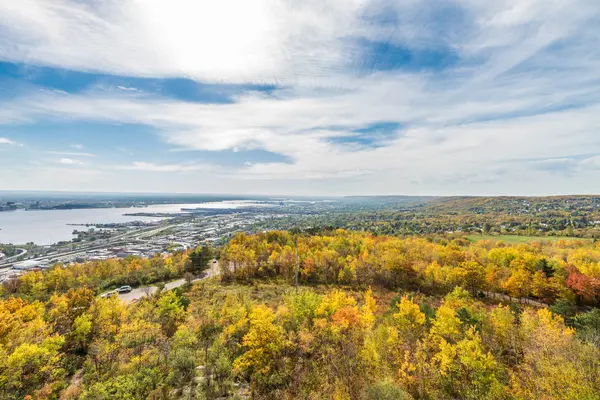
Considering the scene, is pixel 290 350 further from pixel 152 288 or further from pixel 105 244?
pixel 105 244

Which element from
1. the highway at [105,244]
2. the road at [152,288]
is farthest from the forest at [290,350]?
the highway at [105,244]

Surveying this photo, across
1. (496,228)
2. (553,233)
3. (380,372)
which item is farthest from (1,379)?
(496,228)

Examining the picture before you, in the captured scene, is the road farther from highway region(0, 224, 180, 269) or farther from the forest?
highway region(0, 224, 180, 269)

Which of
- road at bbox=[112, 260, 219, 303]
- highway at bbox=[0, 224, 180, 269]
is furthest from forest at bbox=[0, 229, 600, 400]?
highway at bbox=[0, 224, 180, 269]

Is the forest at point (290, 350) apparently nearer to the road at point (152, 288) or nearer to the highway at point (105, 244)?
the road at point (152, 288)

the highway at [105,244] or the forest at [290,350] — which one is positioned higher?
the forest at [290,350]

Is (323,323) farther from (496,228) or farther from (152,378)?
(496,228)

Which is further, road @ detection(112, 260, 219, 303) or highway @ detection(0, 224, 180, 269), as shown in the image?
highway @ detection(0, 224, 180, 269)

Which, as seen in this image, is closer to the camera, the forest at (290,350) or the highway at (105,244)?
the forest at (290,350)

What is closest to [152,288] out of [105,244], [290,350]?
[290,350]
